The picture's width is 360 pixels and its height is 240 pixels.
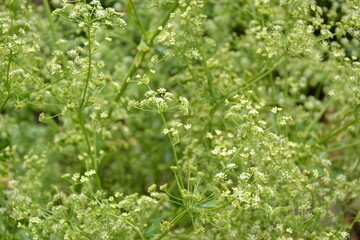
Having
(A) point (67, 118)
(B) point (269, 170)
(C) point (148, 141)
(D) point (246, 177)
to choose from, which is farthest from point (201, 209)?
(C) point (148, 141)

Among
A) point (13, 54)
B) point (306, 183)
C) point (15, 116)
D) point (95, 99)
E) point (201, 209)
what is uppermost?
point (13, 54)

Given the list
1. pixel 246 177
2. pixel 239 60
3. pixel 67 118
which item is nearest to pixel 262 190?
pixel 246 177

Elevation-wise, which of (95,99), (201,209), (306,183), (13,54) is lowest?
(306,183)

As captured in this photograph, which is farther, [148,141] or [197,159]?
[148,141]

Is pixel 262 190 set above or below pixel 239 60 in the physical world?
above

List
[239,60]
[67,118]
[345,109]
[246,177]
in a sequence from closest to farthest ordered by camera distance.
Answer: [246,177] → [67,118] → [345,109] → [239,60]

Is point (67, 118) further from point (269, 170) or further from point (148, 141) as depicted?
point (269, 170)

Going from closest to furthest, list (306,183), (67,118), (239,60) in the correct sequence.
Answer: (306,183)
(67,118)
(239,60)

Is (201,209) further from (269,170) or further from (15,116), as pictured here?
(15,116)

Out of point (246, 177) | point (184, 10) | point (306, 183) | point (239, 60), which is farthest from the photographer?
point (239, 60)
